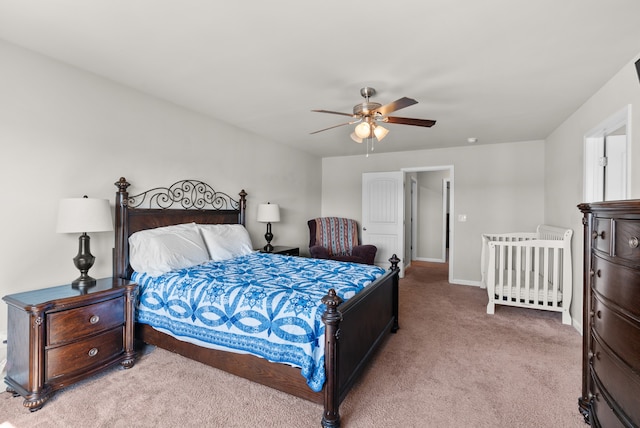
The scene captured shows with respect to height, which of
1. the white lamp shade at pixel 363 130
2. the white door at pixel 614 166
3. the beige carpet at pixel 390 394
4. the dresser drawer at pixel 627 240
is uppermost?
the white lamp shade at pixel 363 130

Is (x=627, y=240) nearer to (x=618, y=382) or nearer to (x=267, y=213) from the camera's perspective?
(x=618, y=382)

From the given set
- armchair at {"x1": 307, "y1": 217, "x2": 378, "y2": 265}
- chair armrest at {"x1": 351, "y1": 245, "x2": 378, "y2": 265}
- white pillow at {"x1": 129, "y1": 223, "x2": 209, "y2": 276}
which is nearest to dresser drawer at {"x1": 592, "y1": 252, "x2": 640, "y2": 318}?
white pillow at {"x1": 129, "y1": 223, "x2": 209, "y2": 276}

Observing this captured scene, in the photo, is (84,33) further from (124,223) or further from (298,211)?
(298,211)

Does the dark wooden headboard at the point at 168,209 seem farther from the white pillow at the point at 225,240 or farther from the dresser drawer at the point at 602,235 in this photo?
the dresser drawer at the point at 602,235

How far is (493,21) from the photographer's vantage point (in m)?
1.83

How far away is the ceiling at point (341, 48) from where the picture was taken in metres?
1.75

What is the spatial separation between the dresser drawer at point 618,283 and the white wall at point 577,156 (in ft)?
3.88

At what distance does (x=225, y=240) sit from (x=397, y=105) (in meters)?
2.28

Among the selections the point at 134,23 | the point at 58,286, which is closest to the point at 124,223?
the point at 58,286

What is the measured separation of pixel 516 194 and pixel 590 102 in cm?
213

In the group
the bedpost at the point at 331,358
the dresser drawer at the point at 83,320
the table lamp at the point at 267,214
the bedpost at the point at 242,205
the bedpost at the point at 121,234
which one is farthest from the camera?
the table lamp at the point at 267,214

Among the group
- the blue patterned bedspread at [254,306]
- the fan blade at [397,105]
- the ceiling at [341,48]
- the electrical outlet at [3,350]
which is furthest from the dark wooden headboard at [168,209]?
the fan blade at [397,105]

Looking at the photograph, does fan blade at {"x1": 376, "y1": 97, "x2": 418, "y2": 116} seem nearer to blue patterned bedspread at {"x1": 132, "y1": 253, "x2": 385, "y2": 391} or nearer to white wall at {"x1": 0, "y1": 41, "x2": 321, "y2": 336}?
blue patterned bedspread at {"x1": 132, "y1": 253, "x2": 385, "y2": 391}

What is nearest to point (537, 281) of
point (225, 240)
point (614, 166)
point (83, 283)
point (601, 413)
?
point (614, 166)
